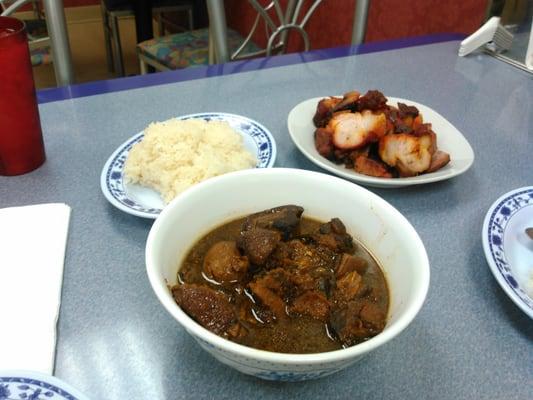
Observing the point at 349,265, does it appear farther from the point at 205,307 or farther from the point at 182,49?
the point at 182,49

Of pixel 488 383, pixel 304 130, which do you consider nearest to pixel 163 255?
pixel 488 383

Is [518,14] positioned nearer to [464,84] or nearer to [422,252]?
[464,84]

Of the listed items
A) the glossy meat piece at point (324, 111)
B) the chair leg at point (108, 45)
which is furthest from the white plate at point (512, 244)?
the chair leg at point (108, 45)

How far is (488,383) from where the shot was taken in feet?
2.41

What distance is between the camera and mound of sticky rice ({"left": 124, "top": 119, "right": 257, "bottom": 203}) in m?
1.08

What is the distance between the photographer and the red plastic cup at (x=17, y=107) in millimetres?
1020

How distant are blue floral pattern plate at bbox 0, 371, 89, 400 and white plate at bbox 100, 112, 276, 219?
1.36 ft

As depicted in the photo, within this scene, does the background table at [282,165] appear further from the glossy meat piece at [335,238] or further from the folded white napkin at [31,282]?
the glossy meat piece at [335,238]

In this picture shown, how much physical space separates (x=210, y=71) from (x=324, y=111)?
0.61 metres

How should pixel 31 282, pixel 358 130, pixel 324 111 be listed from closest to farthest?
pixel 31 282
pixel 358 130
pixel 324 111

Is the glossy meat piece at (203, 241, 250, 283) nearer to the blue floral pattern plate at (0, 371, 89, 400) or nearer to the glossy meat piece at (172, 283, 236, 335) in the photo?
the glossy meat piece at (172, 283, 236, 335)

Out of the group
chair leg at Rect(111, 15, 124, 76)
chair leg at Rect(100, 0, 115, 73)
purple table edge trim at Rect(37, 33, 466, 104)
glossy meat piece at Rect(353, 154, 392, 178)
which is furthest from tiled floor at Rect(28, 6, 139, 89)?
glossy meat piece at Rect(353, 154, 392, 178)

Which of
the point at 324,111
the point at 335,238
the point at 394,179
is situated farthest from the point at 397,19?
the point at 335,238

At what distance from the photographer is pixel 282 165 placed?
124cm
